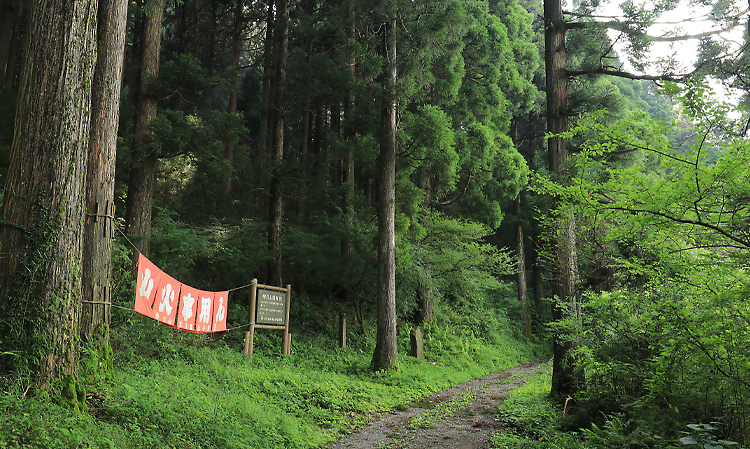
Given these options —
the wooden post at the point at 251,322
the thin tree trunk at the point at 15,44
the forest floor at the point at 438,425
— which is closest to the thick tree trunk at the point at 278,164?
the wooden post at the point at 251,322

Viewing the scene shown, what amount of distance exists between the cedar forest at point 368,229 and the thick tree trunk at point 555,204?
0.14 feet

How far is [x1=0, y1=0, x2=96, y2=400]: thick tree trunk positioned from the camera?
3762mm

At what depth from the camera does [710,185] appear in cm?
305

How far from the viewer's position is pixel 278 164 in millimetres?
11852

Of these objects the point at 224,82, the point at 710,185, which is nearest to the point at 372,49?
the point at 224,82

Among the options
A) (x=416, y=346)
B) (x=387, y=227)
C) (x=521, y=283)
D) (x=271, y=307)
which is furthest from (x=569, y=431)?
(x=521, y=283)

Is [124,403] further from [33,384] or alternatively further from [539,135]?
[539,135]

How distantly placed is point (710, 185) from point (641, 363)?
2252 millimetres

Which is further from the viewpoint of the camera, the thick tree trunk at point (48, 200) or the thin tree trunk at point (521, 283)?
the thin tree trunk at point (521, 283)

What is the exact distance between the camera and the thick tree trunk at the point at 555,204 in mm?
7375

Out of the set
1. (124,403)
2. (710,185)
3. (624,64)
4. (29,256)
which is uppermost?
(624,64)

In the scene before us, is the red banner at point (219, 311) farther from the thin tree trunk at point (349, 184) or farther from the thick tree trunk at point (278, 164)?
the thin tree trunk at point (349, 184)

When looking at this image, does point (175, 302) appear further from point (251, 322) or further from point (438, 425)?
point (438, 425)

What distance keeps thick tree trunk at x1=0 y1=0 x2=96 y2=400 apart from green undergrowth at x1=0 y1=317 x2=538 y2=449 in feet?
1.28
